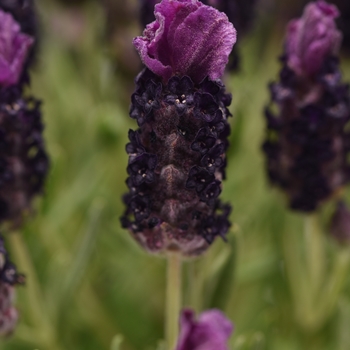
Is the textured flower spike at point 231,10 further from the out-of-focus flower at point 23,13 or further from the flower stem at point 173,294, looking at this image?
the flower stem at point 173,294

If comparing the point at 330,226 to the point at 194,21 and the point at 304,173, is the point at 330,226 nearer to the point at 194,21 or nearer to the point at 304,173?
the point at 304,173

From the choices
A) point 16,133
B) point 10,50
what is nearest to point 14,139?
point 16,133

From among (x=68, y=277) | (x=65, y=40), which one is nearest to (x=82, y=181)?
(x=68, y=277)

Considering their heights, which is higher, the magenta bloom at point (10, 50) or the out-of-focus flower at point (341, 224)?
the magenta bloom at point (10, 50)

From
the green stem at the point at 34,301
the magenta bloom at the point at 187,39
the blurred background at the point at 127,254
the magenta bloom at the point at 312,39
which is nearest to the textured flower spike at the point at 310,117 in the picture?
the magenta bloom at the point at 312,39

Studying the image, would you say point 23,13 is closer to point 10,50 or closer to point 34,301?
point 10,50

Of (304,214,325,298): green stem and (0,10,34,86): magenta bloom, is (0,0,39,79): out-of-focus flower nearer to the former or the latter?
(0,10,34,86): magenta bloom
